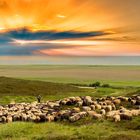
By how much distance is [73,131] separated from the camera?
80.4ft

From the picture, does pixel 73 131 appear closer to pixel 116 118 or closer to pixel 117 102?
pixel 116 118

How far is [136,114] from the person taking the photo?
27.9 metres

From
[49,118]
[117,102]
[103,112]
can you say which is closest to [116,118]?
[103,112]

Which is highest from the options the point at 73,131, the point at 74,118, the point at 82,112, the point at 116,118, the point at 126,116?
the point at 82,112

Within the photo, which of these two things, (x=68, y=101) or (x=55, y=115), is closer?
(x=55, y=115)

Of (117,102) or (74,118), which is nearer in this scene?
(74,118)

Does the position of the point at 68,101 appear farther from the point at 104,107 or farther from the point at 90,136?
the point at 90,136

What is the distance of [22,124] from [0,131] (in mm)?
2313

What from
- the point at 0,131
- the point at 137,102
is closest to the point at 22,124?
the point at 0,131

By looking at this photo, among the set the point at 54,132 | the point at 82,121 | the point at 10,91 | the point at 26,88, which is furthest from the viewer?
the point at 26,88

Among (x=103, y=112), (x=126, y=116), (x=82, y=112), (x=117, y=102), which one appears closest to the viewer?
(x=126, y=116)

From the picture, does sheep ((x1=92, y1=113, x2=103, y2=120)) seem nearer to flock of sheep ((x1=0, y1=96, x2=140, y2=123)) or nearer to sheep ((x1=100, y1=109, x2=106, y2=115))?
flock of sheep ((x1=0, y1=96, x2=140, y2=123))

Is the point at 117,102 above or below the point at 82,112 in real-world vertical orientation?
above

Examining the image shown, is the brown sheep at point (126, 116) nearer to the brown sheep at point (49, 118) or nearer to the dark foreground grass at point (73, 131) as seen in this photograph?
the dark foreground grass at point (73, 131)
